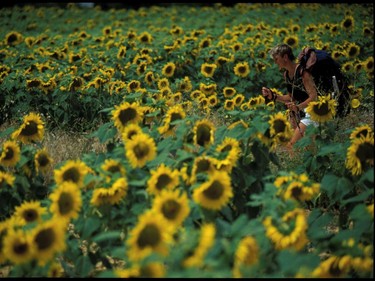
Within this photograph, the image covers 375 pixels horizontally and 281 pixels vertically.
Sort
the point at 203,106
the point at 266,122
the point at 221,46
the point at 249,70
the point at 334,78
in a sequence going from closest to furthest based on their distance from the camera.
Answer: the point at 266,122 < the point at 334,78 < the point at 203,106 < the point at 249,70 < the point at 221,46

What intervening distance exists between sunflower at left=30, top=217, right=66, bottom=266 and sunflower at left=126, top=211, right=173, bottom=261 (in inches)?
15.2

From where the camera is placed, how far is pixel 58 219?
8.59 ft

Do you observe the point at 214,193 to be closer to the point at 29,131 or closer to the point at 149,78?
the point at 29,131

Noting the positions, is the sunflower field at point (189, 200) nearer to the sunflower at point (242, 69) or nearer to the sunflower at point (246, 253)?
the sunflower at point (246, 253)

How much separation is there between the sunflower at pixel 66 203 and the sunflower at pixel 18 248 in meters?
0.29

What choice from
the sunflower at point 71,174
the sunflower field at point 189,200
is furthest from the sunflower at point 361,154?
the sunflower at point 71,174

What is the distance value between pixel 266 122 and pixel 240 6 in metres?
15.9

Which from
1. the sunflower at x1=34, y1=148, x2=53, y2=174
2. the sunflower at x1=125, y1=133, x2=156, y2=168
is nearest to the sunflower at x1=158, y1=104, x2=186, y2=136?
the sunflower at x1=125, y1=133, x2=156, y2=168

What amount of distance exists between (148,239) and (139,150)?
2.86ft

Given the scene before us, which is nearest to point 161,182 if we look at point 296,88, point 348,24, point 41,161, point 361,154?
point 41,161

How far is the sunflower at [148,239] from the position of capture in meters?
2.32

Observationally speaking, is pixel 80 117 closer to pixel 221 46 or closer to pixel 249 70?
pixel 249 70

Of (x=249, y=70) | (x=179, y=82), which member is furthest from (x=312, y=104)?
(x=249, y=70)

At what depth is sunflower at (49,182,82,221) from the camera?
279cm
